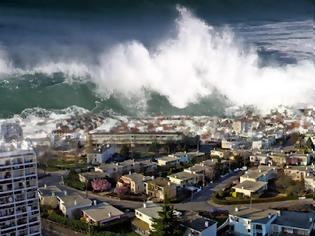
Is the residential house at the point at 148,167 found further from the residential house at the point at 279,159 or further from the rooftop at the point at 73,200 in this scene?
the residential house at the point at 279,159

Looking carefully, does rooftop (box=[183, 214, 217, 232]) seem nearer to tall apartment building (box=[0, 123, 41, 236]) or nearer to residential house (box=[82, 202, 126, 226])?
residential house (box=[82, 202, 126, 226])

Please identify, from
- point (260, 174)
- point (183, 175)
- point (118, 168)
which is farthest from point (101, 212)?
point (260, 174)

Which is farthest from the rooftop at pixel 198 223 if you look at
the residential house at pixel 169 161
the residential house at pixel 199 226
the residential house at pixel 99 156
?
the residential house at pixel 99 156

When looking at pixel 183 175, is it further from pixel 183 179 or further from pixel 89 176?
pixel 89 176

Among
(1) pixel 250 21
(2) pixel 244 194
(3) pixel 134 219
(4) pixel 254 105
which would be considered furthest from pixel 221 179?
(1) pixel 250 21

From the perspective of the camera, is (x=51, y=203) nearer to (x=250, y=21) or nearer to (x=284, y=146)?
(x=284, y=146)
